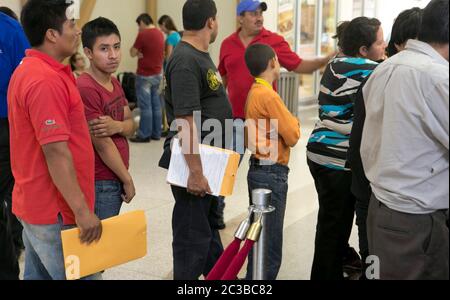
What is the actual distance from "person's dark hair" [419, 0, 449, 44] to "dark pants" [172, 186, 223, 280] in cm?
146

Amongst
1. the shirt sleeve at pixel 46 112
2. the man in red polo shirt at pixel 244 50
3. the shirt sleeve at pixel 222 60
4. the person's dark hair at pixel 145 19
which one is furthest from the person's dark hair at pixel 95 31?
the person's dark hair at pixel 145 19

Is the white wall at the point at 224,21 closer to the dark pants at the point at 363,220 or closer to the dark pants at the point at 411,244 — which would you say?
the dark pants at the point at 363,220

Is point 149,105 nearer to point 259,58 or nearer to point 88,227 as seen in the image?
point 259,58

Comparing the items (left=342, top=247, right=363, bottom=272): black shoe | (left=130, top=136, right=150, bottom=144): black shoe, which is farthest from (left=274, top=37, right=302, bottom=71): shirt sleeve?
(left=130, top=136, right=150, bottom=144): black shoe

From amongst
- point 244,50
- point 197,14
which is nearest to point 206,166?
point 197,14

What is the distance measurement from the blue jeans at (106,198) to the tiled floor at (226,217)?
867mm

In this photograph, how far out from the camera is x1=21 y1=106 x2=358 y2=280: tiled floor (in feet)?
10.7

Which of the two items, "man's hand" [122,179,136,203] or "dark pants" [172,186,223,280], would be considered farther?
"dark pants" [172,186,223,280]

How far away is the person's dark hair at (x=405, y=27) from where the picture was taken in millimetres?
2229

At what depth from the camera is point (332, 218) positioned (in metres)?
2.71

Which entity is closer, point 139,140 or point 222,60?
point 222,60

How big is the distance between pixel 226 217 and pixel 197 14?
6.97ft

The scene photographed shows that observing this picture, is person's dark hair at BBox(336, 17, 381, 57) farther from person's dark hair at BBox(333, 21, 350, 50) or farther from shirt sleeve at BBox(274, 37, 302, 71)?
shirt sleeve at BBox(274, 37, 302, 71)
